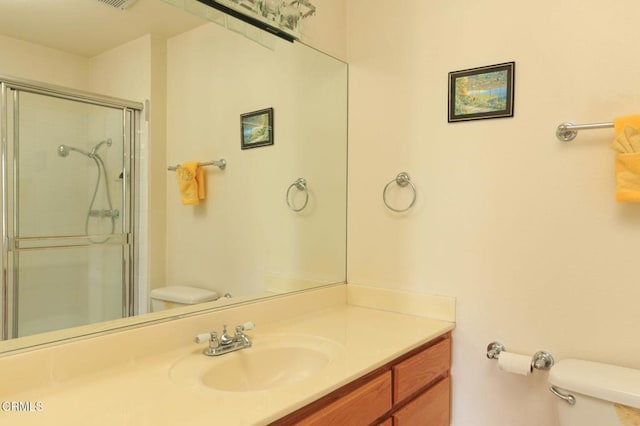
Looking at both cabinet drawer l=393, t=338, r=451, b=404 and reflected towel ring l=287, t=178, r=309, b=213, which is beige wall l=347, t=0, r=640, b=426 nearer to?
cabinet drawer l=393, t=338, r=451, b=404

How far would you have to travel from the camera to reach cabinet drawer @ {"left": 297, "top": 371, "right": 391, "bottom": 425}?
0.97 metres

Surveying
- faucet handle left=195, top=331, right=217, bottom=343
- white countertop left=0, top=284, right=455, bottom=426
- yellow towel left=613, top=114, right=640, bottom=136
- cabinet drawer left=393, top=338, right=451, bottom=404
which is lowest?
cabinet drawer left=393, top=338, right=451, bottom=404

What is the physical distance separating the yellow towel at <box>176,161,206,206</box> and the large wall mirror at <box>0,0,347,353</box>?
19 mm

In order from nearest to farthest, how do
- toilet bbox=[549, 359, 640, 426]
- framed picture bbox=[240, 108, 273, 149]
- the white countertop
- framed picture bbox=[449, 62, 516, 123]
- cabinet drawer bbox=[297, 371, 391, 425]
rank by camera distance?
1. the white countertop
2. cabinet drawer bbox=[297, 371, 391, 425]
3. toilet bbox=[549, 359, 640, 426]
4. framed picture bbox=[449, 62, 516, 123]
5. framed picture bbox=[240, 108, 273, 149]

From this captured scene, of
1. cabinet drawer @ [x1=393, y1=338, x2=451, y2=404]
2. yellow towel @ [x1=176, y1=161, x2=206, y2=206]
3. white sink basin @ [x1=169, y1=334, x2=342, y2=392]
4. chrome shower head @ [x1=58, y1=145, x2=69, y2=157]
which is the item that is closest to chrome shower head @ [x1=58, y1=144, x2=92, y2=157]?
chrome shower head @ [x1=58, y1=145, x2=69, y2=157]

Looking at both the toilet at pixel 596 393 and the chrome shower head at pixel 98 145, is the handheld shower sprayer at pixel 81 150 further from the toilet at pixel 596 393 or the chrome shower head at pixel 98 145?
the toilet at pixel 596 393

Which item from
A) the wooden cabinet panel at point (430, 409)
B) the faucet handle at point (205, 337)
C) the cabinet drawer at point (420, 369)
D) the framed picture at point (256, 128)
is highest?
the framed picture at point (256, 128)

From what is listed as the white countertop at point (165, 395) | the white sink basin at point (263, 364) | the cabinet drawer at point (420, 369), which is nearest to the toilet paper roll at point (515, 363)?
the cabinet drawer at point (420, 369)

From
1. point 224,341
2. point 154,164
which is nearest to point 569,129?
point 224,341

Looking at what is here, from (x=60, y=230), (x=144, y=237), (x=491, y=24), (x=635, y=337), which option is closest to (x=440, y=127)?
(x=491, y=24)

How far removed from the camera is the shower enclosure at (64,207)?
116 centimetres

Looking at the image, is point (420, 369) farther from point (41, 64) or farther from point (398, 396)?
point (41, 64)

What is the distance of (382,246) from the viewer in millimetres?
1778

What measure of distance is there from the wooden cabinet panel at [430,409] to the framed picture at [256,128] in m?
1.21
